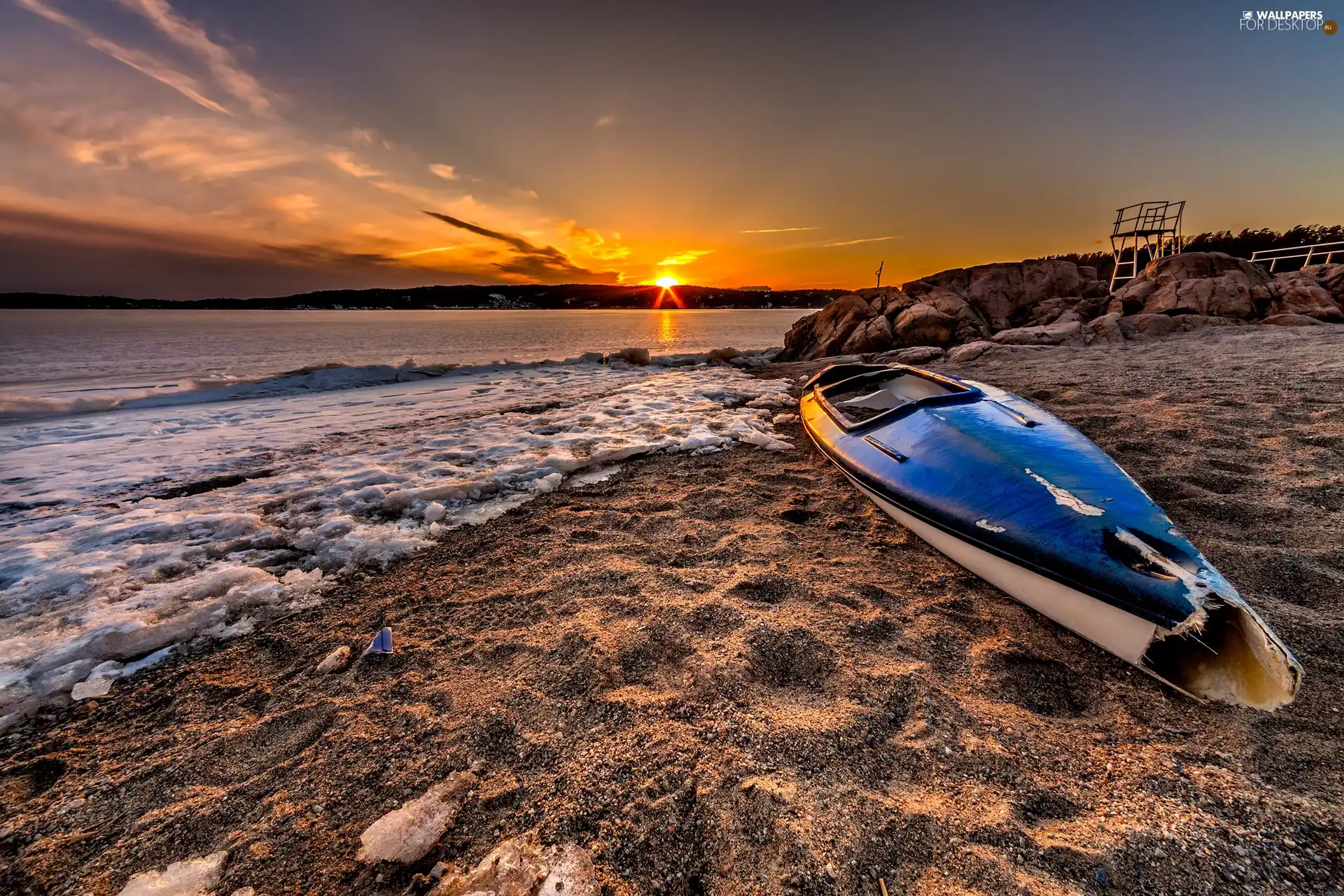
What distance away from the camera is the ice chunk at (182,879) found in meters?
1.62

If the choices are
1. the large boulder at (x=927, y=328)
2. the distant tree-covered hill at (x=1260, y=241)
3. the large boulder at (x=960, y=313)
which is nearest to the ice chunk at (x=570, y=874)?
the large boulder at (x=927, y=328)

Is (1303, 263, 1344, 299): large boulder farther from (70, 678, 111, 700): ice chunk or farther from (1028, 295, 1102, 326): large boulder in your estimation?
(70, 678, 111, 700): ice chunk

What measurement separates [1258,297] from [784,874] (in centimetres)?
2084

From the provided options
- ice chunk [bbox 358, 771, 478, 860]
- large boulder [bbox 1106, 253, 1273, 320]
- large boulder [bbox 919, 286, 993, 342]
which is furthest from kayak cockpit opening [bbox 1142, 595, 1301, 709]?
large boulder [bbox 1106, 253, 1273, 320]

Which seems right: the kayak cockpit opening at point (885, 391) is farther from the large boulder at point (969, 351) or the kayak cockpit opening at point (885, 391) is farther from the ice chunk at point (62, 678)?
the ice chunk at point (62, 678)

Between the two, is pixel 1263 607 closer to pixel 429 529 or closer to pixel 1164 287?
pixel 429 529

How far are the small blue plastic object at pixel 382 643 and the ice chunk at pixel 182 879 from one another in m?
1.07

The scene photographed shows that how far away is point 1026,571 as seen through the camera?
278cm

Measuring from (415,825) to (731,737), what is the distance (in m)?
1.28

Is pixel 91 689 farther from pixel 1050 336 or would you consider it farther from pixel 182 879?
pixel 1050 336

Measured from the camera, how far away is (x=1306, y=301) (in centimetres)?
1286

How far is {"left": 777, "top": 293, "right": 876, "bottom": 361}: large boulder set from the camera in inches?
649

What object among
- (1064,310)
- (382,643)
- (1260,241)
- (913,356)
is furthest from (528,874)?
(1260,241)

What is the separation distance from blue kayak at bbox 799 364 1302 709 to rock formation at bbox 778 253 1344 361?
9102 millimetres
